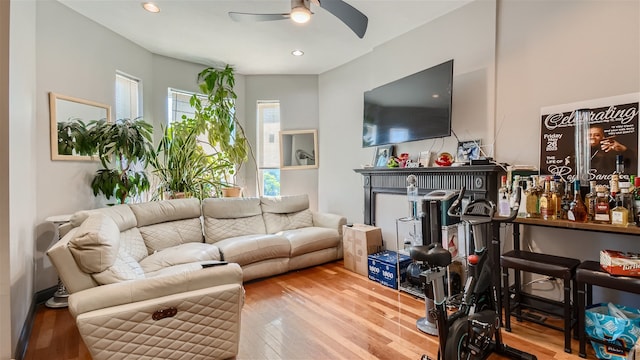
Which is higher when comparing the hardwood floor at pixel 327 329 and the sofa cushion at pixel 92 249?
the sofa cushion at pixel 92 249

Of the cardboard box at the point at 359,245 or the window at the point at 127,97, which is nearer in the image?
the cardboard box at the point at 359,245

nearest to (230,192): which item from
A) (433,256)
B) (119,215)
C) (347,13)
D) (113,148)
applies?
(113,148)

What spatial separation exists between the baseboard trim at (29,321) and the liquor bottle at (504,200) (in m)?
3.46

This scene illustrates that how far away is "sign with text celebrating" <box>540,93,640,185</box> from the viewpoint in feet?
6.86

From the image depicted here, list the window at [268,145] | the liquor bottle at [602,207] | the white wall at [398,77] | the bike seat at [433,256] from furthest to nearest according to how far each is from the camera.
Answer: the window at [268,145] < the white wall at [398,77] < the liquor bottle at [602,207] < the bike seat at [433,256]

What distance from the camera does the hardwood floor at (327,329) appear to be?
203 centimetres

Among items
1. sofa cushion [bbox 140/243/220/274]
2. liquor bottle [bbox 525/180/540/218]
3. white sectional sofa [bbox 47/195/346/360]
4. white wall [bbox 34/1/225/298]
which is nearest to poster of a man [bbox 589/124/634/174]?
liquor bottle [bbox 525/180/540/218]

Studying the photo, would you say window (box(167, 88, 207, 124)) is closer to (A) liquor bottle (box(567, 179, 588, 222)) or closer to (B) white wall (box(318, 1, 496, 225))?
(B) white wall (box(318, 1, 496, 225))

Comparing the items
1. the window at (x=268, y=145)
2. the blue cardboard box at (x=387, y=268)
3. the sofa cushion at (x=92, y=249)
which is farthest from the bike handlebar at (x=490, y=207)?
the window at (x=268, y=145)

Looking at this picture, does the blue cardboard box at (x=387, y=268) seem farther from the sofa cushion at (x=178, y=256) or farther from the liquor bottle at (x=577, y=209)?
the sofa cushion at (x=178, y=256)

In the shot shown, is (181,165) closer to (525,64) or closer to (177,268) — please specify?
(177,268)

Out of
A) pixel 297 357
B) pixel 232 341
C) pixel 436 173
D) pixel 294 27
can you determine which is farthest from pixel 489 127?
pixel 232 341

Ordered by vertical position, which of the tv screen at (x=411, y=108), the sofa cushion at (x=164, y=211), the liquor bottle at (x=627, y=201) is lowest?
the sofa cushion at (x=164, y=211)

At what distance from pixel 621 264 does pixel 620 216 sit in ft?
0.96
